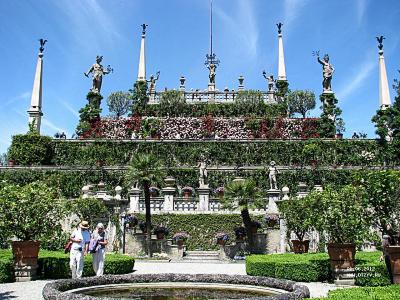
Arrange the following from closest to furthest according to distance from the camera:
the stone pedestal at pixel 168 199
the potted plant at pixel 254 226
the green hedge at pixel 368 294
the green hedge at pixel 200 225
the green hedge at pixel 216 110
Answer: the green hedge at pixel 368 294 < the potted plant at pixel 254 226 < the green hedge at pixel 200 225 < the stone pedestal at pixel 168 199 < the green hedge at pixel 216 110

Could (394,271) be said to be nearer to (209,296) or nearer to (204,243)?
(209,296)

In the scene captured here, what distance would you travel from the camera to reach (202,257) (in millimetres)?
24531

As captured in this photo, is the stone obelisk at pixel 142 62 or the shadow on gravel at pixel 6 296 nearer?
the shadow on gravel at pixel 6 296

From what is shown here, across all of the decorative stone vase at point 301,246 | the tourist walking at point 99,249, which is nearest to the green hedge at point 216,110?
the decorative stone vase at point 301,246

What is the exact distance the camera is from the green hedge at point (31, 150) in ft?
127

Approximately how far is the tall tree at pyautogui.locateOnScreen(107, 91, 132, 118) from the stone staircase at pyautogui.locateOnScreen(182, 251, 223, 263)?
47282mm

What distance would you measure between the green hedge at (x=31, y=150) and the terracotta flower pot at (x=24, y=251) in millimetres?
25922

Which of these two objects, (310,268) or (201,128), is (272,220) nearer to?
(310,268)

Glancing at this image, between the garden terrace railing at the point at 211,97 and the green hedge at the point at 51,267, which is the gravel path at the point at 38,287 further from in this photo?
the garden terrace railing at the point at 211,97

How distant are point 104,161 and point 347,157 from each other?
2124 centimetres

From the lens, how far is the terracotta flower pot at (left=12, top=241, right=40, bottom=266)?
14.3m

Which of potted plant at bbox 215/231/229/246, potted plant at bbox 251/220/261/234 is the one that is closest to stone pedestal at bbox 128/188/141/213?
potted plant at bbox 215/231/229/246

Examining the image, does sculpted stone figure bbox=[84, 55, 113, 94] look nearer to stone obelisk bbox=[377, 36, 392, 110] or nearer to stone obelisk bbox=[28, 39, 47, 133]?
stone obelisk bbox=[28, 39, 47, 133]

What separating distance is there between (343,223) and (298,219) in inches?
315
